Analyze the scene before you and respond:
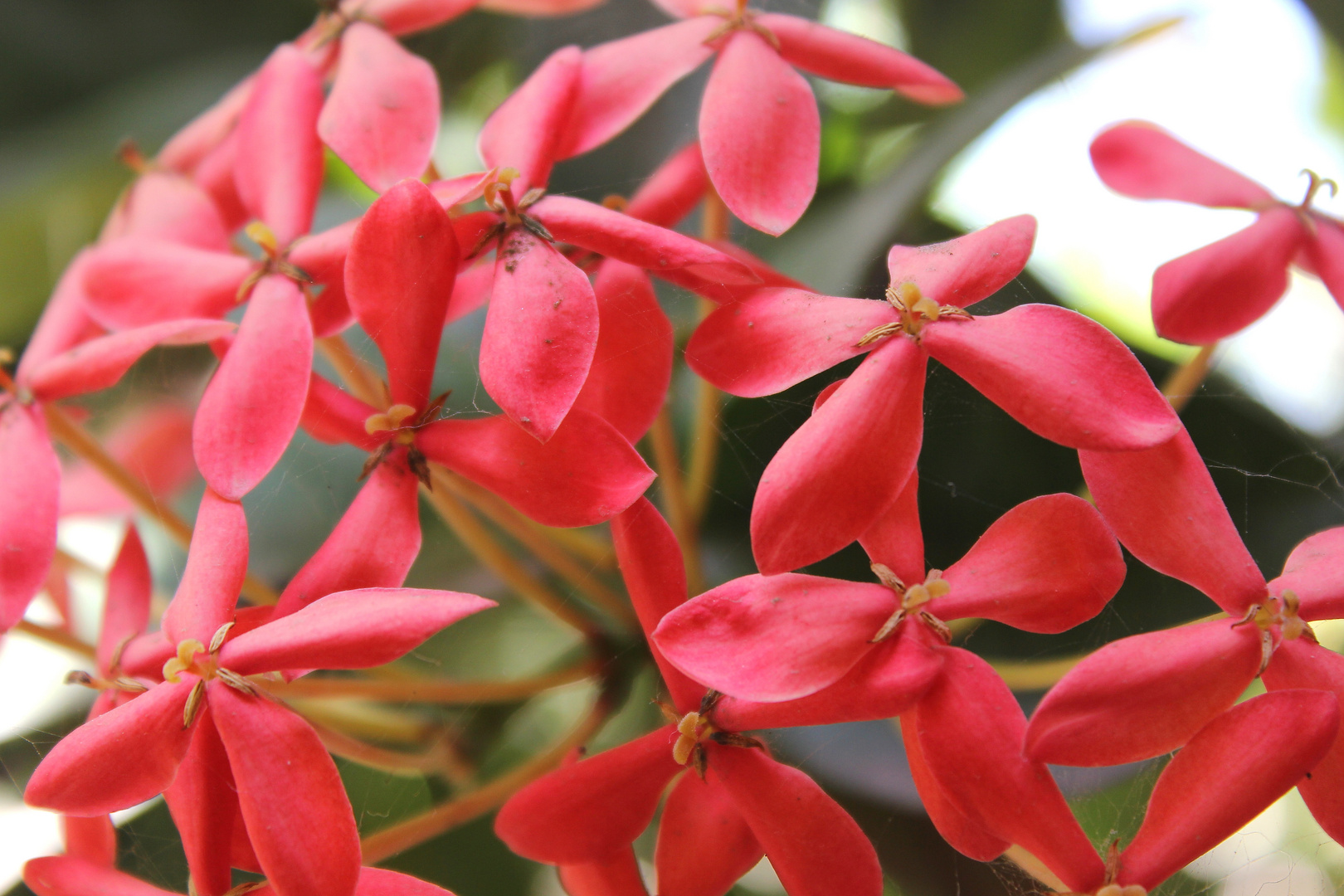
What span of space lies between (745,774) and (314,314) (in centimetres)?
15

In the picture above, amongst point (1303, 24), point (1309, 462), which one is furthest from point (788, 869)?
point (1303, 24)

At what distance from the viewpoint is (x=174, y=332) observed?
0.81ft

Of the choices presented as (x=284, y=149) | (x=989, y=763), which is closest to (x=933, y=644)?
(x=989, y=763)

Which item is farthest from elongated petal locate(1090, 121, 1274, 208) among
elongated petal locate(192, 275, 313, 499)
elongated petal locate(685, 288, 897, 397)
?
elongated petal locate(192, 275, 313, 499)

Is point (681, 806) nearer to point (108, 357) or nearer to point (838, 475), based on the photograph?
point (838, 475)

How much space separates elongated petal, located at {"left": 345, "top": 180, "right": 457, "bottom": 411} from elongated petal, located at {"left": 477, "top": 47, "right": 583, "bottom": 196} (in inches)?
1.2

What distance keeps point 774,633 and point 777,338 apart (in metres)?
0.06

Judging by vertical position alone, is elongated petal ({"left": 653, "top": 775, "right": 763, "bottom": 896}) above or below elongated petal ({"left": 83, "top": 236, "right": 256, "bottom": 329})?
below

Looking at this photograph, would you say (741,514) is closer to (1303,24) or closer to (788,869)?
(788,869)

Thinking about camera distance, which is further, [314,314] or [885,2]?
[885,2]

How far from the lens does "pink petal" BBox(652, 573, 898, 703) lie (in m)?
0.19

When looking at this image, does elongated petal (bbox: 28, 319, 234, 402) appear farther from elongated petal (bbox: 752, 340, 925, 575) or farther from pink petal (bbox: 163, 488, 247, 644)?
elongated petal (bbox: 752, 340, 925, 575)

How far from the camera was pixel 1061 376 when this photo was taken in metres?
0.20

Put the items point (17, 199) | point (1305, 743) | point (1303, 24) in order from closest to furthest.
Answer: point (1305, 743) < point (1303, 24) < point (17, 199)
